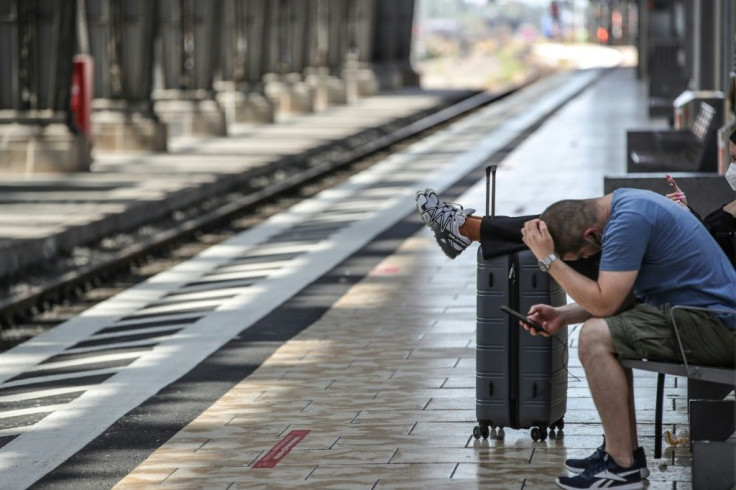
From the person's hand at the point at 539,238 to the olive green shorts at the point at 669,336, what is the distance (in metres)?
0.34

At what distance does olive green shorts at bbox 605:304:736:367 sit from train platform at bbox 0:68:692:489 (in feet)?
1.59

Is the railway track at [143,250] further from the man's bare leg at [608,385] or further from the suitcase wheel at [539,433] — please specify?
the man's bare leg at [608,385]

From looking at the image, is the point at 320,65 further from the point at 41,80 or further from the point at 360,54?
the point at 41,80

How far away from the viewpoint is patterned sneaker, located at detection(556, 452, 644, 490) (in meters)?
6.04

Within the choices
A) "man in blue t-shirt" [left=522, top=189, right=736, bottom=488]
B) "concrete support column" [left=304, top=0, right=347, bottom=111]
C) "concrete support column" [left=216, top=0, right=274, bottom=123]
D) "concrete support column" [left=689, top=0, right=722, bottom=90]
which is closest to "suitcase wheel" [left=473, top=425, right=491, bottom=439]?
"man in blue t-shirt" [left=522, top=189, right=736, bottom=488]

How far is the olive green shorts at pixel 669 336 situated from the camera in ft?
19.4

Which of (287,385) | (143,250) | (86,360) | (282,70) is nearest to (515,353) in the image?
(287,385)

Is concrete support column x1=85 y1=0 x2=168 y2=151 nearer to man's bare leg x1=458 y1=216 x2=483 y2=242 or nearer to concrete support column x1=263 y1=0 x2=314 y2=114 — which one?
concrete support column x1=263 y1=0 x2=314 y2=114

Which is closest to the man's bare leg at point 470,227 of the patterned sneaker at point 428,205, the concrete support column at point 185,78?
the patterned sneaker at point 428,205

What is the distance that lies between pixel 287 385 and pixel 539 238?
2.82 m

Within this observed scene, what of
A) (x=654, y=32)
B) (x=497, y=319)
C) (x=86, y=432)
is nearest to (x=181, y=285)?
(x=86, y=432)

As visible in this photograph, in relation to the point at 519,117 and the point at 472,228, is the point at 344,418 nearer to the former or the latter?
the point at 472,228

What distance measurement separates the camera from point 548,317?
249 inches

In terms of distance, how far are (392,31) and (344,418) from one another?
167ft
